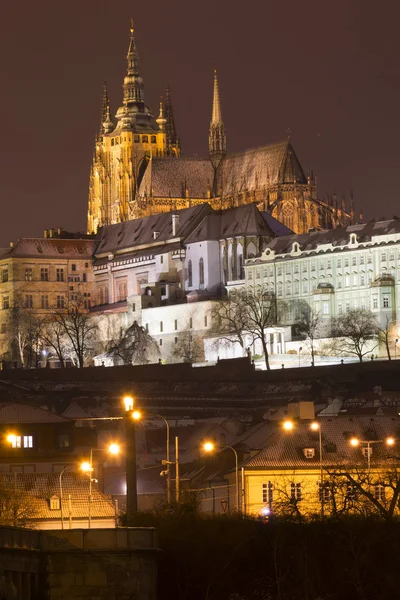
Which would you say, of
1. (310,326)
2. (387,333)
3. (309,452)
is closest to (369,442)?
(309,452)

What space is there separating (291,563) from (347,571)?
1370 millimetres

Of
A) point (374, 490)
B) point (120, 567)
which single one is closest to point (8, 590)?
point (120, 567)

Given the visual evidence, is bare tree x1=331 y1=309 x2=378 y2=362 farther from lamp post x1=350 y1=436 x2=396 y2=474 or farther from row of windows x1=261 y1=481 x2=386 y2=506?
row of windows x1=261 y1=481 x2=386 y2=506

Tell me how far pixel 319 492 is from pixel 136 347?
11437 cm

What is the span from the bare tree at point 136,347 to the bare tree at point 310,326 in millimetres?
12427

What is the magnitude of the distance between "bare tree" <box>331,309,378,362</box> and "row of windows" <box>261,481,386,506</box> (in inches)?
3411

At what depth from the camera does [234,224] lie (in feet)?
623

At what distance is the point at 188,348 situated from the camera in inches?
6811

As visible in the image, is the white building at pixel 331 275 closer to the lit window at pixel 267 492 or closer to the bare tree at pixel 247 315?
the bare tree at pixel 247 315

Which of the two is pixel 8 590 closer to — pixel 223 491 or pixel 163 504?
pixel 163 504

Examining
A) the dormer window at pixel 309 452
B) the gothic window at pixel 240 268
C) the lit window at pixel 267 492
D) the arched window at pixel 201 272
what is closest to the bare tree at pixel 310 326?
the gothic window at pixel 240 268

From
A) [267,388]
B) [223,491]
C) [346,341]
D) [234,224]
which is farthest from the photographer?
[234,224]

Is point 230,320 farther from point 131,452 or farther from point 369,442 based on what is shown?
point 131,452

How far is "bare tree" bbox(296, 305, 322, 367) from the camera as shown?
161500 mm
